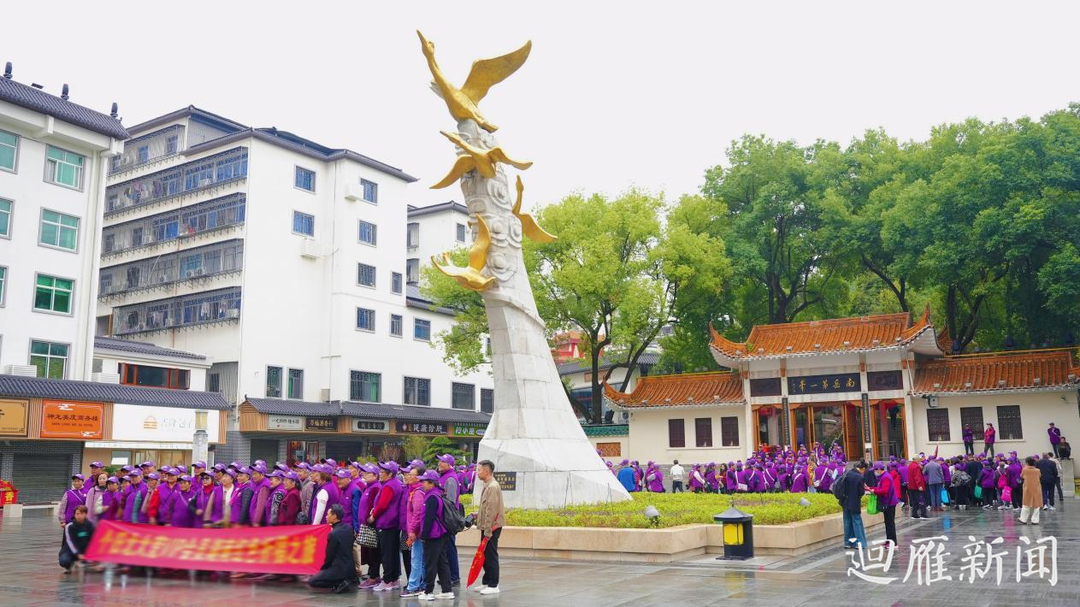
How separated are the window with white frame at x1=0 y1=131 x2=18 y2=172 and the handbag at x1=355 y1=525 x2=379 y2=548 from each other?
80.3 feet

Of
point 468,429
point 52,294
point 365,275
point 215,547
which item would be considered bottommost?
point 215,547

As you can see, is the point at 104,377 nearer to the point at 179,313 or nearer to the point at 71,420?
the point at 71,420

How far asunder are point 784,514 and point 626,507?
2.70m

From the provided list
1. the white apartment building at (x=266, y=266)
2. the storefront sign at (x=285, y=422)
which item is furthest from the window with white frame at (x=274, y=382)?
the storefront sign at (x=285, y=422)

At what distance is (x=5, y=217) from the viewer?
2845cm

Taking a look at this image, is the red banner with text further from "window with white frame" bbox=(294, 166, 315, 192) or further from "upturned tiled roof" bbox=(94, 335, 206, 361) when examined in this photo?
"window with white frame" bbox=(294, 166, 315, 192)

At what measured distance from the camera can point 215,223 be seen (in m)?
37.5

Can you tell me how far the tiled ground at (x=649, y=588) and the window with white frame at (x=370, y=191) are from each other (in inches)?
1136

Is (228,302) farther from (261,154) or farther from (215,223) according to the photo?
(261,154)

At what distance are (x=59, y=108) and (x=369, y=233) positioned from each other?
14475mm

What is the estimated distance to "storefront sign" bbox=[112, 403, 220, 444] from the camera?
30.2 m

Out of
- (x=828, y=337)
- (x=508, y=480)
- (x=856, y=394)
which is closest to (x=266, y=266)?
(x=828, y=337)

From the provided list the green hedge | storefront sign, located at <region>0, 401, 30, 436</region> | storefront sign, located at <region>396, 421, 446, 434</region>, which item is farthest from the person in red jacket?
storefront sign, located at <region>396, 421, 446, 434</region>

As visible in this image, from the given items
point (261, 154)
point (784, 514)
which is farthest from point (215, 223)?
point (784, 514)
